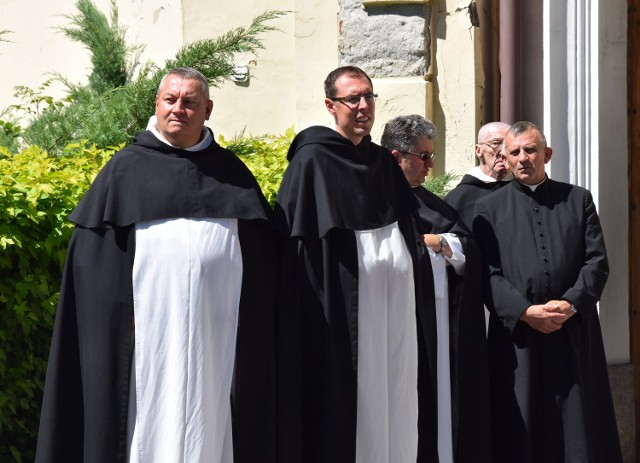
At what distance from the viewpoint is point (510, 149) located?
6.09 meters

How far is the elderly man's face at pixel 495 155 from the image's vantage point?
6.79 m

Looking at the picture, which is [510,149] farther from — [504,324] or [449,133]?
[449,133]

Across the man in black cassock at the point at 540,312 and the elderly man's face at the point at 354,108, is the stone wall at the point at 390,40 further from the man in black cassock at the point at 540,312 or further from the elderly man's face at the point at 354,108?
the elderly man's face at the point at 354,108

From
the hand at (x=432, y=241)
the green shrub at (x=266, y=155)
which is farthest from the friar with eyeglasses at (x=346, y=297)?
the green shrub at (x=266, y=155)

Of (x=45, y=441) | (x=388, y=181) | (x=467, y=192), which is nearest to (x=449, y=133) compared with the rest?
(x=467, y=192)

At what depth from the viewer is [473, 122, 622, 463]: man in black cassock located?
19.6ft

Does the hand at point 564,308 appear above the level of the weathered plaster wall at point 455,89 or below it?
below

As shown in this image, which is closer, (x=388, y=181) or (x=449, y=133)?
(x=388, y=181)

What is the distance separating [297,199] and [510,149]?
4.44ft

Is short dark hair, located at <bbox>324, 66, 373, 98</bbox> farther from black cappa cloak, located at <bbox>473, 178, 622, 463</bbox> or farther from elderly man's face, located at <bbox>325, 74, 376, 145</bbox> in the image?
black cappa cloak, located at <bbox>473, 178, 622, 463</bbox>

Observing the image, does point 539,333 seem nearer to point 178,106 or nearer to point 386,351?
point 386,351

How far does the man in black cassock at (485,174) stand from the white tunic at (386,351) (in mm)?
1283

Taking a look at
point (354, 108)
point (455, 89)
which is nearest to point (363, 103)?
point (354, 108)

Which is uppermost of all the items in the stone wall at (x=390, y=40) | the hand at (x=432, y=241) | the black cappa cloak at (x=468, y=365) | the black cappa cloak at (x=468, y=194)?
the stone wall at (x=390, y=40)
